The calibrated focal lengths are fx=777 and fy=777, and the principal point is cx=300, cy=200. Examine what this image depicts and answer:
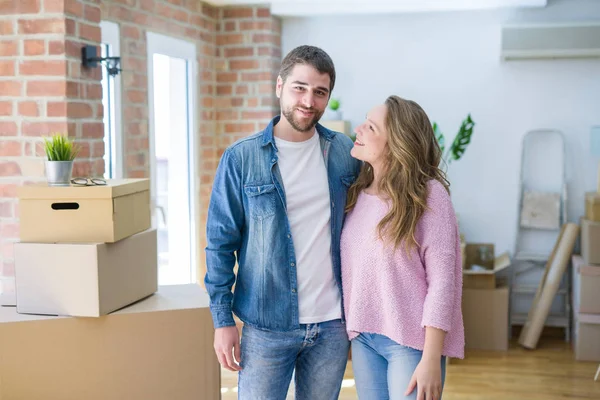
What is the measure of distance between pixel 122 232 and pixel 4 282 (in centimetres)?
101

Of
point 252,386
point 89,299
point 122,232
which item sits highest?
point 122,232

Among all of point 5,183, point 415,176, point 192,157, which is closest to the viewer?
point 415,176

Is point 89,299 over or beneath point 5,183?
beneath

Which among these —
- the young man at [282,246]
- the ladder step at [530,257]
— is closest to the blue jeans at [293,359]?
the young man at [282,246]

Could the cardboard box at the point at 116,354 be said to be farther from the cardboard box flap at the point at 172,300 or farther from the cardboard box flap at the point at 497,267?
the cardboard box flap at the point at 497,267

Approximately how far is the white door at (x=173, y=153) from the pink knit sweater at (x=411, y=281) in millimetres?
2477

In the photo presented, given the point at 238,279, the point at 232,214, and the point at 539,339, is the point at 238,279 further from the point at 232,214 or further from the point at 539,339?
the point at 539,339

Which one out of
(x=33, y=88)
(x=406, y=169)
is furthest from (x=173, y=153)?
(x=406, y=169)

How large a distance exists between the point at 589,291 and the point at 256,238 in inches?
126

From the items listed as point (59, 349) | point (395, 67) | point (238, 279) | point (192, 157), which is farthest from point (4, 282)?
point (395, 67)

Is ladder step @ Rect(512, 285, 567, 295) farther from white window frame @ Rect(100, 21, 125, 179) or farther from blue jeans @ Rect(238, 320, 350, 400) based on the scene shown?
blue jeans @ Rect(238, 320, 350, 400)

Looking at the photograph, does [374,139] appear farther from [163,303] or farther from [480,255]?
[480,255]

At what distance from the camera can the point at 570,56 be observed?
16.8ft

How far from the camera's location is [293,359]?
7.16 ft
